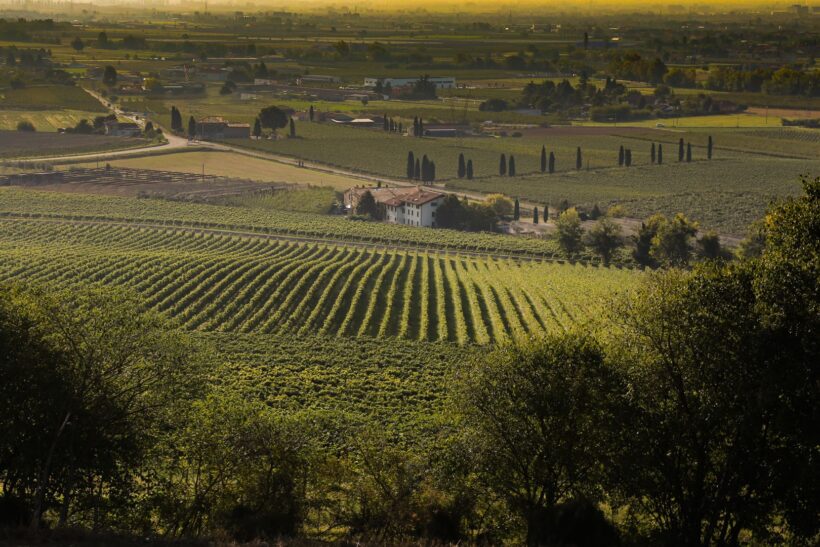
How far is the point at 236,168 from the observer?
107812 millimetres

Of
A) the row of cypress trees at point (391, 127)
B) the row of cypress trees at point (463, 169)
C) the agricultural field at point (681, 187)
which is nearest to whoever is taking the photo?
the agricultural field at point (681, 187)

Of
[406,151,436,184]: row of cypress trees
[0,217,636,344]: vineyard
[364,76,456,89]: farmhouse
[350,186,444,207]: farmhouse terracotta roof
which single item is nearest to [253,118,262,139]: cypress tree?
[406,151,436,184]: row of cypress trees

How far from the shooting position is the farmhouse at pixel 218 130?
123312 millimetres

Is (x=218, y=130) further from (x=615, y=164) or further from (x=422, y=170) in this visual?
(x=615, y=164)

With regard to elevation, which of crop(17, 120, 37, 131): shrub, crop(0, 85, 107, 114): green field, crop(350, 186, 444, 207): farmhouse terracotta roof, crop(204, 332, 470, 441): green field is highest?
crop(0, 85, 107, 114): green field

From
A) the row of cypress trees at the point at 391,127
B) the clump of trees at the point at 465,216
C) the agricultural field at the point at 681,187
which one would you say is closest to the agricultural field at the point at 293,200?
the clump of trees at the point at 465,216

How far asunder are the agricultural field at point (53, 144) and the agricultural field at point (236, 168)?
21.3 ft

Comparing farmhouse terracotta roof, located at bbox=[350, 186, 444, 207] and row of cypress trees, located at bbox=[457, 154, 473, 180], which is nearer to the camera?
farmhouse terracotta roof, located at bbox=[350, 186, 444, 207]

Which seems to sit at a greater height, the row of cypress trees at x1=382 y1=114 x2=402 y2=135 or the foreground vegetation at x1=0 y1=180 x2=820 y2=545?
the foreground vegetation at x1=0 y1=180 x2=820 y2=545

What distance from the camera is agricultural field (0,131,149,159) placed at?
110 m

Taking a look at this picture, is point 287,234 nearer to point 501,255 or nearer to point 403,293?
point 501,255

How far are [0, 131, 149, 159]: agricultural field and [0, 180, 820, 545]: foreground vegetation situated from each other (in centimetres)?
9018

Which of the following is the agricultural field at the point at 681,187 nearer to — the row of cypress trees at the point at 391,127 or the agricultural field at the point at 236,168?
the agricultural field at the point at 236,168

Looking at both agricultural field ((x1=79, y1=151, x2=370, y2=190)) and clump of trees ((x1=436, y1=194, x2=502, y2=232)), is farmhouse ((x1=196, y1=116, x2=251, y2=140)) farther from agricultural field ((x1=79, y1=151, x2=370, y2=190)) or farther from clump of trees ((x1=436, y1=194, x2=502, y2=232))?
clump of trees ((x1=436, y1=194, x2=502, y2=232))
